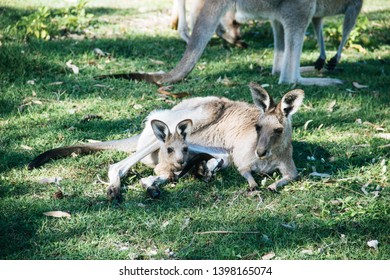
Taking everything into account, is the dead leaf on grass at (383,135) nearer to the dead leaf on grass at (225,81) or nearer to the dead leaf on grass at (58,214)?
the dead leaf on grass at (225,81)

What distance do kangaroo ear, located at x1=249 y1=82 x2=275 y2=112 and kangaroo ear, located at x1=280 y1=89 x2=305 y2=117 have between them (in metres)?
0.10

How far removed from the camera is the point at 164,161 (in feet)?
12.9

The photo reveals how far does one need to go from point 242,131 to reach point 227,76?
2.05 meters

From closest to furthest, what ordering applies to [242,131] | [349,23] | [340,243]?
[340,243] → [242,131] → [349,23]

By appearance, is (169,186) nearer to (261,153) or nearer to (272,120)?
(261,153)

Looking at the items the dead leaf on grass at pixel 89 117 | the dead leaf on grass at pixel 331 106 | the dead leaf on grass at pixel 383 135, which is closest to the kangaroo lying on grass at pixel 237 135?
the dead leaf on grass at pixel 89 117

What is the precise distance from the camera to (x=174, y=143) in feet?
12.8

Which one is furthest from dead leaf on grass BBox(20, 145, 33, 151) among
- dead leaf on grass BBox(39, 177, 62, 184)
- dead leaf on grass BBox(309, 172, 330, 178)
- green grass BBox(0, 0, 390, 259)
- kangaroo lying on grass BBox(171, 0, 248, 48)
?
kangaroo lying on grass BBox(171, 0, 248, 48)

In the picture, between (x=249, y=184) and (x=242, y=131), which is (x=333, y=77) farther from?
(x=249, y=184)

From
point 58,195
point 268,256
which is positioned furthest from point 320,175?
point 58,195

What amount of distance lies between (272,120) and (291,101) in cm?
16

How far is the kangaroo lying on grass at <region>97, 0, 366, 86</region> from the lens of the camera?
574 cm

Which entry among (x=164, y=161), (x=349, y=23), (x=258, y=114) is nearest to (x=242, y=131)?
(x=258, y=114)
